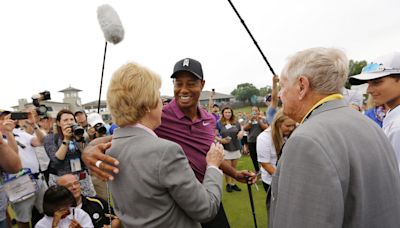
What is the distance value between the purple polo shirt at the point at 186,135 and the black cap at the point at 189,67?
33cm

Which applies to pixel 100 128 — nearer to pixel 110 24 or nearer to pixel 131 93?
pixel 110 24

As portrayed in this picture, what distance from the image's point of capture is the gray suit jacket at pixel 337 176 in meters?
1.15

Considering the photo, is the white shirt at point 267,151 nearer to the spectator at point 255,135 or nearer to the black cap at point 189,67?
the black cap at point 189,67

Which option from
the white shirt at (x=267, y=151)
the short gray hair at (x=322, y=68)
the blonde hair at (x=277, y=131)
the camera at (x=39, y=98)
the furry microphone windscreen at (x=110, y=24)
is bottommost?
the white shirt at (x=267, y=151)

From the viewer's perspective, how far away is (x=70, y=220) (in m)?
3.20

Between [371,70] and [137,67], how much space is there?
7.36 ft

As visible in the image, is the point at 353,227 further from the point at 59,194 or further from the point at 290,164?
the point at 59,194

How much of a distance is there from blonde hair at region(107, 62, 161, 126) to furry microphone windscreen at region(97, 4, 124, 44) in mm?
1909

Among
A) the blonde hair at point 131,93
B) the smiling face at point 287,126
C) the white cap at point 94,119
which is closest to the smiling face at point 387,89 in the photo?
the smiling face at point 287,126

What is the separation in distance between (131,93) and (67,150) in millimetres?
3056

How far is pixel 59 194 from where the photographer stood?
10.4 feet

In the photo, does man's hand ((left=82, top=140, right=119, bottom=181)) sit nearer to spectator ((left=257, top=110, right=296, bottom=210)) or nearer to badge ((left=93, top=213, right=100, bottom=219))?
badge ((left=93, top=213, right=100, bottom=219))

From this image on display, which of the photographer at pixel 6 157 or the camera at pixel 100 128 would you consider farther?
the camera at pixel 100 128

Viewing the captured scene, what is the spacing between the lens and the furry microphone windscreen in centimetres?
334
